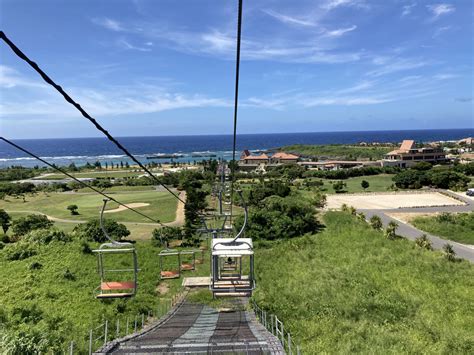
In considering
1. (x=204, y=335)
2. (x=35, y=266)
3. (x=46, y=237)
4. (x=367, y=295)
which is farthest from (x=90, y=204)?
(x=367, y=295)

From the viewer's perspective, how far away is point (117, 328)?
16.2m

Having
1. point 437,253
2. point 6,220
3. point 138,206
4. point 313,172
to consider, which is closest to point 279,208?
point 437,253

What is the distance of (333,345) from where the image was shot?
47.8 feet

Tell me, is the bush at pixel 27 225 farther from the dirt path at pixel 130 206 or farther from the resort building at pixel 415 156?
the resort building at pixel 415 156

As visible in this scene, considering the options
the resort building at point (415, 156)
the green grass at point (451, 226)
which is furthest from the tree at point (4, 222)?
the resort building at point (415, 156)

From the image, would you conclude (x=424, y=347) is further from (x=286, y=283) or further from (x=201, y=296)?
(x=201, y=296)

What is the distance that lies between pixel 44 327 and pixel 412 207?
39.9m

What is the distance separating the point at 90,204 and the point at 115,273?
3468 cm

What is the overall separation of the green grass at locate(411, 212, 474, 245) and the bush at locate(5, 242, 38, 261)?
115 feet

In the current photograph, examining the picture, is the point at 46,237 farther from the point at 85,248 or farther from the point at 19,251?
the point at 85,248

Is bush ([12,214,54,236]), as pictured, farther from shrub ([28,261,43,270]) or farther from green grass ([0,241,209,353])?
shrub ([28,261,43,270])

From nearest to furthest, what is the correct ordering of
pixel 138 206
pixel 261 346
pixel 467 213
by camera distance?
pixel 261 346 → pixel 467 213 → pixel 138 206

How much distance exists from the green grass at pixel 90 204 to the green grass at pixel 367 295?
22461 millimetres

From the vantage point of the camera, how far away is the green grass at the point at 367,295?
15070 millimetres
